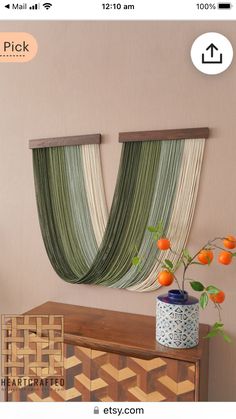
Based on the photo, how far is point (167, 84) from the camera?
152 cm

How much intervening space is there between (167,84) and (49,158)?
2.07ft

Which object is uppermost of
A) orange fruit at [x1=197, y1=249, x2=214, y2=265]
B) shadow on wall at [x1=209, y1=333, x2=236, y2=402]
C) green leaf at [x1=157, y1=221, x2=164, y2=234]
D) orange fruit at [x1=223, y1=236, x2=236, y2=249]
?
green leaf at [x1=157, y1=221, x2=164, y2=234]

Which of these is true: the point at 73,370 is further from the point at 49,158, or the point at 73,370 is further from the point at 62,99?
the point at 62,99

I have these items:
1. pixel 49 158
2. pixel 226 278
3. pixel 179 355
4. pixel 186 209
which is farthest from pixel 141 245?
pixel 49 158

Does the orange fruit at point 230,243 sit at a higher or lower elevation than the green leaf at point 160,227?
lower

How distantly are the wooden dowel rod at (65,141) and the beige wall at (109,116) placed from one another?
0.04 m

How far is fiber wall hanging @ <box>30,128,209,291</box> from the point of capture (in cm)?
148

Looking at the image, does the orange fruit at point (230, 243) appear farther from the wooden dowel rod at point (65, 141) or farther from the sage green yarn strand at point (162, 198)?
the wooden dowel rod at point (65, 141)

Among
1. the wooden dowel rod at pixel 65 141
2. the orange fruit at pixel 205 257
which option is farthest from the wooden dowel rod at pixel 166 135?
the orange fruit at pixel 205 257

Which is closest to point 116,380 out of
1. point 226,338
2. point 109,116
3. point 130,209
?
point 226,338

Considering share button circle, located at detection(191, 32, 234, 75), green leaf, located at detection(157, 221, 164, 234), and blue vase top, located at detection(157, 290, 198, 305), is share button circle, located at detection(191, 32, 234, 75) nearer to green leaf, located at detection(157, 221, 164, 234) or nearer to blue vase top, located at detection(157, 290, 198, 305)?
green leaf, located at detection(157, 221, 164, 234)

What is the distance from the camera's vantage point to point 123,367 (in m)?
1.27

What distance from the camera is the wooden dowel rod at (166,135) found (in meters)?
1.44
